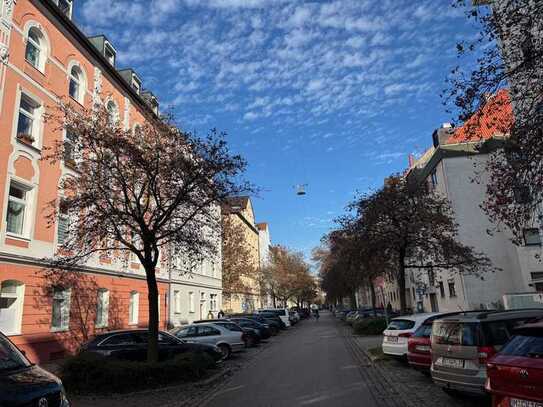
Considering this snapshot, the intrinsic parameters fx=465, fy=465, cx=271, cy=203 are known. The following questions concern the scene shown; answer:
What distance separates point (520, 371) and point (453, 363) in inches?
121

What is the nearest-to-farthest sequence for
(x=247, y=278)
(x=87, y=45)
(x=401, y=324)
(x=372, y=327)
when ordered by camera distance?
1. (x=401, y=324)
2. (x=87, y=45)
3. (x=372, y=327)
4. (x=247, y=278)

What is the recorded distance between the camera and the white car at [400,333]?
44.6ft

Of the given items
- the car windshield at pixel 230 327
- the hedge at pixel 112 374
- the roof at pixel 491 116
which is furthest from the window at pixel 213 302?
the roof at pixel 491 116

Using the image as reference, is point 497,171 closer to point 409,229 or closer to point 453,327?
point 453,327

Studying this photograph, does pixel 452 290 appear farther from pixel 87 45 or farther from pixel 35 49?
pixel 35 49

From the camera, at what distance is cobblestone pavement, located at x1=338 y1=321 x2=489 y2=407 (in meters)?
8.82

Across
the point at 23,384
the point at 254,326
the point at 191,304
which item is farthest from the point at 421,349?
the point at 191,304

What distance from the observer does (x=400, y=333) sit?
13812 millimetres

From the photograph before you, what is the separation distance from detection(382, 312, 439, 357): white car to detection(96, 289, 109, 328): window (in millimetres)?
14965

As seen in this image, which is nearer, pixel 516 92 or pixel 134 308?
pixel 516 92

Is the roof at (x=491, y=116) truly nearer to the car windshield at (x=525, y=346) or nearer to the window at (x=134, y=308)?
the car windshield at (x=525, y=346)

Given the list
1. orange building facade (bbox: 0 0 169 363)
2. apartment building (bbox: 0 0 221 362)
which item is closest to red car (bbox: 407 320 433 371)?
apartment building (bbox: 0 0 221 362)

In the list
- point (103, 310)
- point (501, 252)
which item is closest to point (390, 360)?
point (103, 310)

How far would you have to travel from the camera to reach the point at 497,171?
26.8ft
